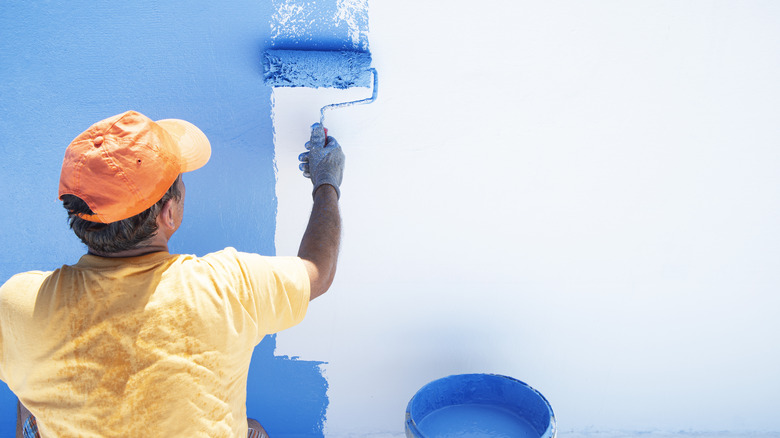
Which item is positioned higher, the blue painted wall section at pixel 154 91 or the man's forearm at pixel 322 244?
the blue painted wall section at pixel 154 91

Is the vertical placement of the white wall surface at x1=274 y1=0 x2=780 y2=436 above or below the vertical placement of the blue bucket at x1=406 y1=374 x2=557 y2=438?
above

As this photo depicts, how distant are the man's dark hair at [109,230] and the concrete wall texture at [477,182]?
54cm

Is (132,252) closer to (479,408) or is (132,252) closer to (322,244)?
(322,244)

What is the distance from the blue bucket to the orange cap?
93 centimetres

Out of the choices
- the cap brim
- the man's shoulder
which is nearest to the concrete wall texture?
the cap brim

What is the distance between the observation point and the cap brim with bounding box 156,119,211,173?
113 centimetres

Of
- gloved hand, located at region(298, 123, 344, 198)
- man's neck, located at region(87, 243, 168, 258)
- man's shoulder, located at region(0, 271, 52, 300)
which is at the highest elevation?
gloved hand, located at region(298, 123, 344, 198)

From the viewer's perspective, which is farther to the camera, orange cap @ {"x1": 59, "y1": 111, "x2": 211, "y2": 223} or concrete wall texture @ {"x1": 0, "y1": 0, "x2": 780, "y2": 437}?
concrete wall texture @ {"x1": 0, "y1": 0, "x2": 780, "y2": 437}

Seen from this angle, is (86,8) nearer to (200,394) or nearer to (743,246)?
(200,394)

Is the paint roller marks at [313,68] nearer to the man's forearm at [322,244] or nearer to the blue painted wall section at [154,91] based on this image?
the blue painted wall section at [154,91]

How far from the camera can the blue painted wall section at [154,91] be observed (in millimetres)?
1426

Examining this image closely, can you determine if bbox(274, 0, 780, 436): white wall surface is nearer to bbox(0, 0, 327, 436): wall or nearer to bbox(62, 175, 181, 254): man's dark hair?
bbox(0, 0, 327, 436): wall

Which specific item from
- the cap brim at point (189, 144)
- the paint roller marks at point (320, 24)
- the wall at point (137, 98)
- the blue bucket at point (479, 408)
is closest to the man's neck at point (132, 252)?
the cap brim at point (189, 144)

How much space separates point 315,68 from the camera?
4.63ft
